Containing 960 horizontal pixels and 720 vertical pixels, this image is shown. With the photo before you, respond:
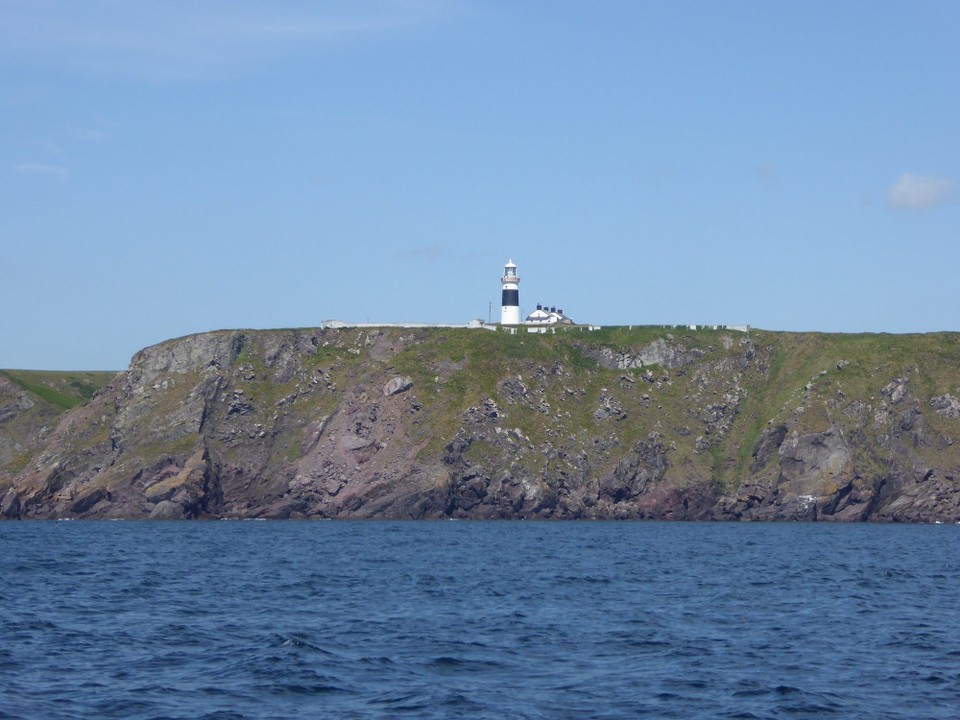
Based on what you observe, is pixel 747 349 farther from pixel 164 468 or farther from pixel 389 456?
pixel 164 468

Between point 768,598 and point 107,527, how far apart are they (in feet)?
268

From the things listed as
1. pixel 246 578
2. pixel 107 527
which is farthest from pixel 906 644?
pixel 107 527

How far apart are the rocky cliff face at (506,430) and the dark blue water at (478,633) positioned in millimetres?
46732

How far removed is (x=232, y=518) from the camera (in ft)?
A: 468

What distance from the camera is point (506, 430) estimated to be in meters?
143

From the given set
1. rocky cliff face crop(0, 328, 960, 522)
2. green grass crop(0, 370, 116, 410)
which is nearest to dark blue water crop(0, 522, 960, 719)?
rocky cliff face crop(0, 328, 960, 522)

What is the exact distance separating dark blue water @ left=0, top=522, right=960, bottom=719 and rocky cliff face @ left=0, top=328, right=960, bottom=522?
4673 cm

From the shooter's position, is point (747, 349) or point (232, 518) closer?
point (232, 518)

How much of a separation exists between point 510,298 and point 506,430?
45.4 m

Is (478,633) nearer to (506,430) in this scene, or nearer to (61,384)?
(506,430)

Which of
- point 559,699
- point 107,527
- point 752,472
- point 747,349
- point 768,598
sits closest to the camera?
point 559,699

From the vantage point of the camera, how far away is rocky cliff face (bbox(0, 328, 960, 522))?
13825 cm

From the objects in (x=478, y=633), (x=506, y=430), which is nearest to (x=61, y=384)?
(x=506, y=430)

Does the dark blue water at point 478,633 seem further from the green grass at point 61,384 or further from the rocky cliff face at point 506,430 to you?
the green grass at point 61,384
